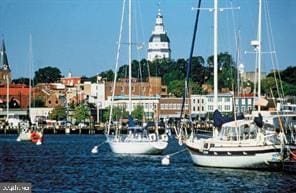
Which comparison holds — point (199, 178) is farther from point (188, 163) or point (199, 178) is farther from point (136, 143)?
point (136, 143)

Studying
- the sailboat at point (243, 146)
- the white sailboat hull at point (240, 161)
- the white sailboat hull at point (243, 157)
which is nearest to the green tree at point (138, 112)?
the white sailboat hull at point (240, 161)

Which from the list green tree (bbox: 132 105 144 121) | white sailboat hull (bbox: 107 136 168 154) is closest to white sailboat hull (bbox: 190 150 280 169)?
A: white sailboat hull (bbox: 107 136 168 154)

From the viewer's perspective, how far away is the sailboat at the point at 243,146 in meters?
57.3

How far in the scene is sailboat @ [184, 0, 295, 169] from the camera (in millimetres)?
57281

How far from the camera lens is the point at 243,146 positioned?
190ft

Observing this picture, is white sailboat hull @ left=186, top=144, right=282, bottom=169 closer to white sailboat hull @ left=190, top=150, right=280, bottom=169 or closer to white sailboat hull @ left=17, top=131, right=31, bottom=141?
white sailboat hull @ left=190, top=150, right=280, bottom=169

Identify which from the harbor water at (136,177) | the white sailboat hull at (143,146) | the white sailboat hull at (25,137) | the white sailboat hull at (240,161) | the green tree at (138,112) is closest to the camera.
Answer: the harbor water at (136,177)

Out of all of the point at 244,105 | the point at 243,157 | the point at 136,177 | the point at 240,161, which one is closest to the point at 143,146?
the point at 136,177

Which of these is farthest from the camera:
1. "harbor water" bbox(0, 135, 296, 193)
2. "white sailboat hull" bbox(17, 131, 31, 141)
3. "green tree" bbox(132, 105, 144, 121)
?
"green tree" bbox(132, 105, 144, 121)

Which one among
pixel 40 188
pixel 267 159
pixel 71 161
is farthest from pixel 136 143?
pixel 40 188

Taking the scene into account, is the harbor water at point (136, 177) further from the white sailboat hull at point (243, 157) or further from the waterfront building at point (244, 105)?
the waterfront building at point (244, 105)

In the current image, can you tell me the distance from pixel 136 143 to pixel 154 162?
6.64 meters

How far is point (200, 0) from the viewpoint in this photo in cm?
6644

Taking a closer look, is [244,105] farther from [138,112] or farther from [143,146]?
[143,146]
